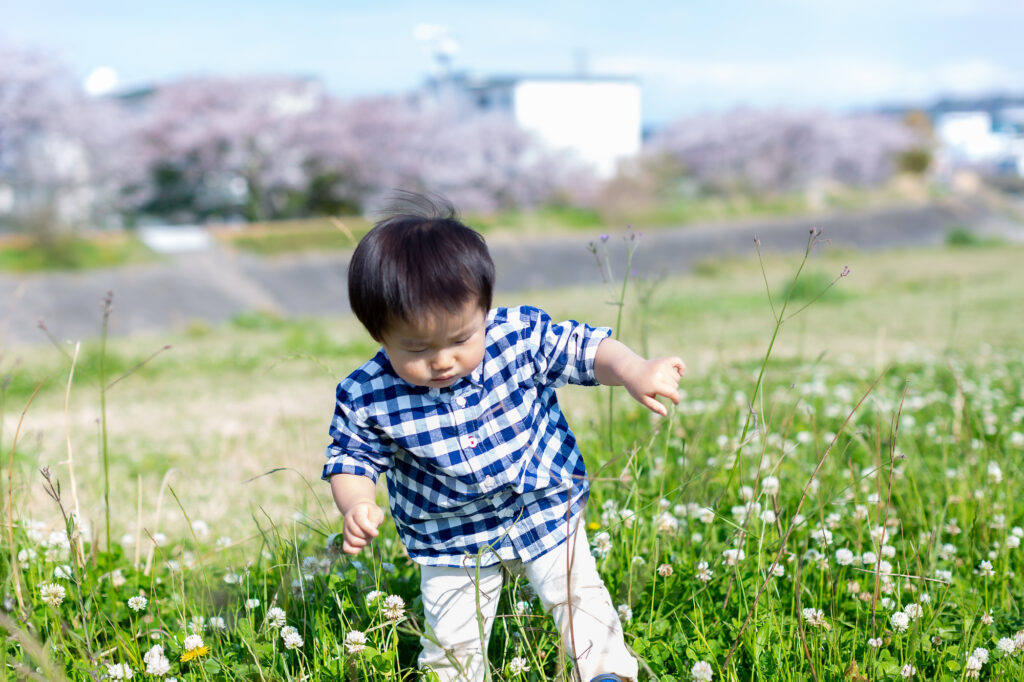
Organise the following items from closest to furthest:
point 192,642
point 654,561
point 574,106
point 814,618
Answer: point 192,642 < point 814,618 < point 654,561 < point 574,106

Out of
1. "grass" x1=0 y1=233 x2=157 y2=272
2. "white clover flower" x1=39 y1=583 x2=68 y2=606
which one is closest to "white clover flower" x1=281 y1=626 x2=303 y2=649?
"white clover flower" x1=39 y1=583 x2=68 y2=606

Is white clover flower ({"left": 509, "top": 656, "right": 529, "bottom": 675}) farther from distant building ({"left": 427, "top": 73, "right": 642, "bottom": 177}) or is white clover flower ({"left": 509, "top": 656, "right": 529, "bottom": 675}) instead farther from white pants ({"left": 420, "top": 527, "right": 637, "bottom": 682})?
distant building ({"left": 427, "top": 73, "right": 642, "bottom": 177})

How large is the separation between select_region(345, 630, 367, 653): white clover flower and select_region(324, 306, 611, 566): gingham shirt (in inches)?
7.8

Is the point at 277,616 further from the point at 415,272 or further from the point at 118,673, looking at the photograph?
the point at 415,272

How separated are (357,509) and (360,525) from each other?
36 millimetres

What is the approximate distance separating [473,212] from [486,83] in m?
24.5

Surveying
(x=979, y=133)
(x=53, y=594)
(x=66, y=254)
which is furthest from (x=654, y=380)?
(x=979, y=133)

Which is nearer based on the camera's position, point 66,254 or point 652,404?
point 652,404

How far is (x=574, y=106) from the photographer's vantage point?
49.7m

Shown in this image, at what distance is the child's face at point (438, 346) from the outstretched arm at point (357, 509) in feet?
0.77

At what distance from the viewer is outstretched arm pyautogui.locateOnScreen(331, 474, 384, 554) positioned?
5.34ft

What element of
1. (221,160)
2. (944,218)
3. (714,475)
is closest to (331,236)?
(221,160)

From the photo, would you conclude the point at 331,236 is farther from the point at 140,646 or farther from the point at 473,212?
the point at 140,646

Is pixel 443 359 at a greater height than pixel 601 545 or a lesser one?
greater
